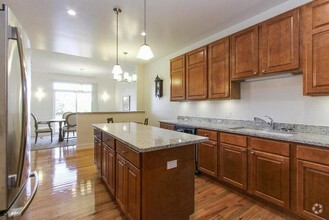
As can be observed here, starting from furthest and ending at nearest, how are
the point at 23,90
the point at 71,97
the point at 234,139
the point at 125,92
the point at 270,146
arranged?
the point at 125,92
the point at 71,97
the point at 234,139
the point at 270,146
the point at 23,90

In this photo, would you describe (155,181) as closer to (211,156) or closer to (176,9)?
(211,156)

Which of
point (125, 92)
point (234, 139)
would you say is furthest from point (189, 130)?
point (125, 92)

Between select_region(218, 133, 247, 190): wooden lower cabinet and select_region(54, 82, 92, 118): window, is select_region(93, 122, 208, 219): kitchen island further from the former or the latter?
select_region(54, 82, 92, 118): window

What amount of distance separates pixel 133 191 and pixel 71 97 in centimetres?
838

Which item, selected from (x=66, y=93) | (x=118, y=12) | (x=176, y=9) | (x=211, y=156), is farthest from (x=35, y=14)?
(x=66, y=93)

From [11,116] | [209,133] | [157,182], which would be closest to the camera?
[11,116]

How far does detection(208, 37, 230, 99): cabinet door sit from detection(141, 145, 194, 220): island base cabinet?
162 centimetres

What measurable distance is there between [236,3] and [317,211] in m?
2.71

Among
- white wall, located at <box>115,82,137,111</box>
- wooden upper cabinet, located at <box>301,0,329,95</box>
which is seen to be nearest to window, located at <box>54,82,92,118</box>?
white wall, located at <box>115,82,137,111</box>

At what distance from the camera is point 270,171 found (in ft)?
7.16

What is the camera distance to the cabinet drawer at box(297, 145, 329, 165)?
5.69 ft

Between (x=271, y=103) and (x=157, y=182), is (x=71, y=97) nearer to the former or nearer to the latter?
(x=157, y=182)

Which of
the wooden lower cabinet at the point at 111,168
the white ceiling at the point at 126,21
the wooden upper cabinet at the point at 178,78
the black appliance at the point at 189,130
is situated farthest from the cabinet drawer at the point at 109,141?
the wooden upper cabinet at the point at 178,78

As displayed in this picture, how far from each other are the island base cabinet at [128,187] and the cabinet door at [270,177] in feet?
5.16
